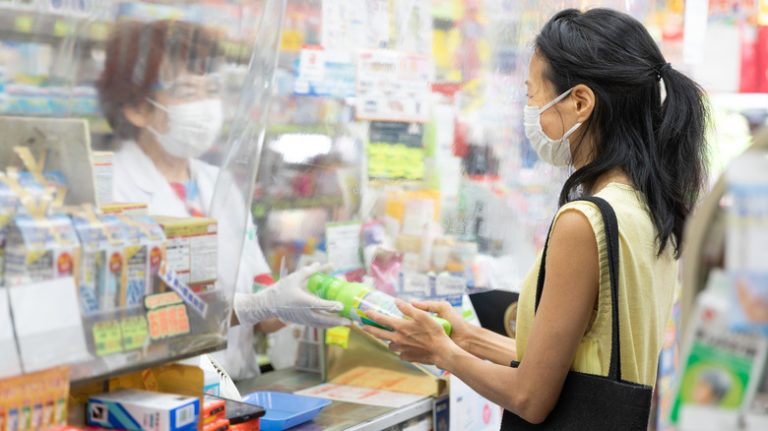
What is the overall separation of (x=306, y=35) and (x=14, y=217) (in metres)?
1.61

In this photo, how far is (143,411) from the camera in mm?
1420

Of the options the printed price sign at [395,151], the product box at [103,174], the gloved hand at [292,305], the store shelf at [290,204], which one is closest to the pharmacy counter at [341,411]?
the gloved hand at [292,305]

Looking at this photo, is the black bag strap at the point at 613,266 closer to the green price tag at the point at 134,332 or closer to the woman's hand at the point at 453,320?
the woman's hand at the point at 453,320

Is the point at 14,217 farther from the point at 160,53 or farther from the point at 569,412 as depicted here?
the point at 569,412

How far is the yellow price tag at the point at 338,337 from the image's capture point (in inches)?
114

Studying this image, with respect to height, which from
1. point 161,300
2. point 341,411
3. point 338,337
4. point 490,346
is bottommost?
point 341,411

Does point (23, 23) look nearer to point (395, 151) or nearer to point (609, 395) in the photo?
point (609, 395)

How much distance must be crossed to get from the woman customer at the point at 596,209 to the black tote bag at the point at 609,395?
16 millimetres

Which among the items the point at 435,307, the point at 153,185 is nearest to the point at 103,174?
the point at 153,185

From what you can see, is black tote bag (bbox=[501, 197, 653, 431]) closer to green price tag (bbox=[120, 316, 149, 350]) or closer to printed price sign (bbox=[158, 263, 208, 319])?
printed price sign (bbox=[158, 263, 208, 319])

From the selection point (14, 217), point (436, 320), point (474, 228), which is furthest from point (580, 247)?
point (474, 228)

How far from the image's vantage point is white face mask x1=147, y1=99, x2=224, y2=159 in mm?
1642

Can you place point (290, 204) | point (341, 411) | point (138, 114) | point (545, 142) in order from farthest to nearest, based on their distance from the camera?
point (290, 204), point (341, 411), point (545, 142), point (138, 114)

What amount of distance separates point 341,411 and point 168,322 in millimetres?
1124
